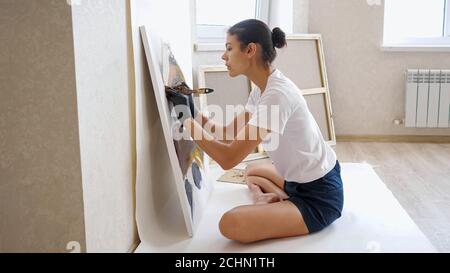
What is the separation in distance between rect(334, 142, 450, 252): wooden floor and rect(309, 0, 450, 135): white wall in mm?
251

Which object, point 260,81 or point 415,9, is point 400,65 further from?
point 260,81

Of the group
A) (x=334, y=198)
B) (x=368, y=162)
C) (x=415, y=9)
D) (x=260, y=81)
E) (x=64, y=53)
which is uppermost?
(x=415, y=9)

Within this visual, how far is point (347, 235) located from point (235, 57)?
0.81m

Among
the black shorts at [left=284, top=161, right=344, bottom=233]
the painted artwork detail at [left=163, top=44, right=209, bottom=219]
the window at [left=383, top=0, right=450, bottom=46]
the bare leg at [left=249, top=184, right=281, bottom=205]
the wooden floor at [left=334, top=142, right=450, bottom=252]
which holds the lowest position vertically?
the wooden floor at [left=334, top=142, right=450, bottom=252]

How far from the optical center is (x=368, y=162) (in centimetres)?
335

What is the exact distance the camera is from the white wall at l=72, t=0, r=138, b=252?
4.41 feet

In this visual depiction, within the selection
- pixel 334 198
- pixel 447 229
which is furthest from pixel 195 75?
pixel 447 229

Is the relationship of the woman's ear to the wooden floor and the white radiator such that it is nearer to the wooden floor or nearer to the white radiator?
the wooden floor

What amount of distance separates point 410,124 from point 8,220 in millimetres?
3374

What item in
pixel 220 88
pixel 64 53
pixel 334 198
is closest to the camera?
pixel 64 53

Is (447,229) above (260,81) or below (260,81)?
below

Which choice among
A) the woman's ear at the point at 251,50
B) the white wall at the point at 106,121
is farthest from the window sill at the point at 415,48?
the white wall at the point at 106,121

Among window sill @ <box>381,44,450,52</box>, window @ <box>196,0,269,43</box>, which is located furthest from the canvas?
window sill @ <box>381,44,450,52</box>
